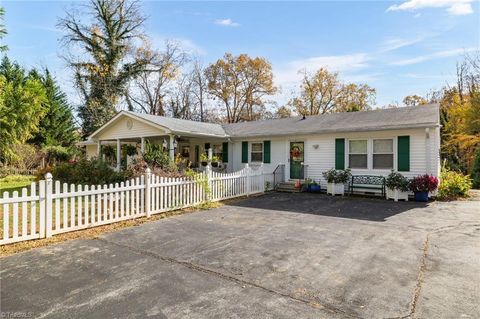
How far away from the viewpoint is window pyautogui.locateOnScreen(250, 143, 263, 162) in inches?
602

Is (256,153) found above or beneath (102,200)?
above

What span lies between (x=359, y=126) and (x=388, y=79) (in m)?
13.0

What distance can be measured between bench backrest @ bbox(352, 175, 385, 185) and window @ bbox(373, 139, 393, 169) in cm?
50

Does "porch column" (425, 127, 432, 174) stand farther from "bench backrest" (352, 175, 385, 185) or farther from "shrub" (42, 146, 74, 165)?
"shrub" (42, 146, 74, 165)

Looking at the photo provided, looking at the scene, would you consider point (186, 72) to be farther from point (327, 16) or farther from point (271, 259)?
point (271, 259)

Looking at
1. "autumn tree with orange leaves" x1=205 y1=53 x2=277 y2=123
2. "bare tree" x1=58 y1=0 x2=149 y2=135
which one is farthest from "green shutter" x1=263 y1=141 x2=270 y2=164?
"autumn tree with orange leaves" x1=205 y1=53 x2=277 y2=123

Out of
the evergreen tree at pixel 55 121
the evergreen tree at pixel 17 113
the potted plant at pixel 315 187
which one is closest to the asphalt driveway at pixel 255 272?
the potted plant at pixel 315 187

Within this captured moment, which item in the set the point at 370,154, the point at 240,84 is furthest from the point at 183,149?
the point at 240,84

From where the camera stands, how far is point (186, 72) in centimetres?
3303

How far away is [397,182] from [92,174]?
11844mm

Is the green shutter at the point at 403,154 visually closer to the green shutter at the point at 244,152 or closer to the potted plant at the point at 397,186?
the potted plant at the point at 397,186

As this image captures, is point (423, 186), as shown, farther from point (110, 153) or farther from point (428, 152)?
point (110, 153)

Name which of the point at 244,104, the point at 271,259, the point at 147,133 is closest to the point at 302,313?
the point at 271,259

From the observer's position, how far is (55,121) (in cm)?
2708
